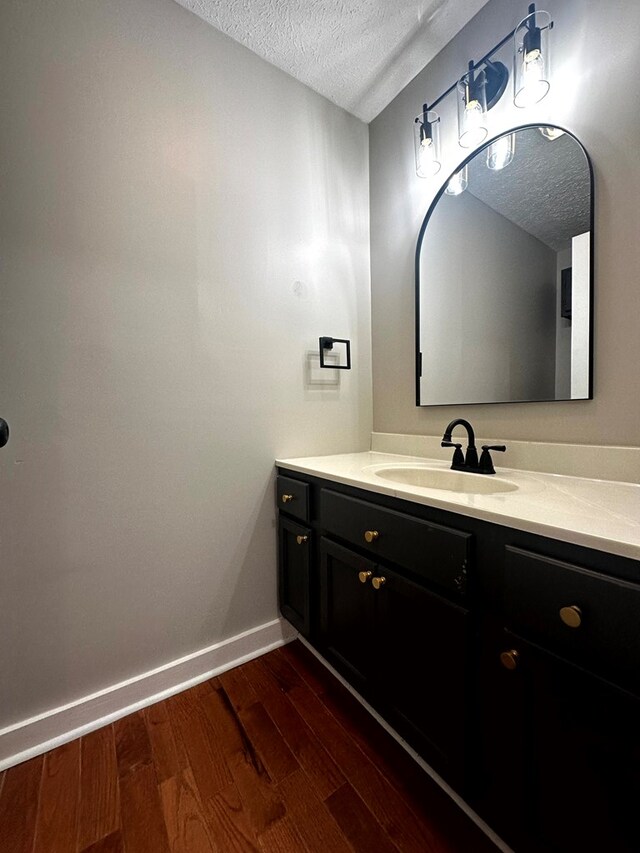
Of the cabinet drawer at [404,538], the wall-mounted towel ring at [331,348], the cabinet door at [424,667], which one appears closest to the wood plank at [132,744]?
the cabinet door at [424,667]

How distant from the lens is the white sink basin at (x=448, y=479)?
1.08m

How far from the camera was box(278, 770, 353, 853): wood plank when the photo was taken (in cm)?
80

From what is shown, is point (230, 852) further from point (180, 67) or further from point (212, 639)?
point (180, 67)

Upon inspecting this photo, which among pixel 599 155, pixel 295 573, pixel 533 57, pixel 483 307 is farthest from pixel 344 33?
pixel 295 573

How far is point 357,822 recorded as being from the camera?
844 mm

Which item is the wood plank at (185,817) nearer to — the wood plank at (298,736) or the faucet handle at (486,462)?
the wood plank at (298,736)

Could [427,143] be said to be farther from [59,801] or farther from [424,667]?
[59,801]

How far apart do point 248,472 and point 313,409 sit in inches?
16.5

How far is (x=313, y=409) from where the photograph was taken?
5.24 feet

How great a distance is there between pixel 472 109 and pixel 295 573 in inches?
73.8

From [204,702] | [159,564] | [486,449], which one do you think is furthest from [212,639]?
[486,449]

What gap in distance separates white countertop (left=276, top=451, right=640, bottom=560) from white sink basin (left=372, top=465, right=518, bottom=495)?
20 millimetres

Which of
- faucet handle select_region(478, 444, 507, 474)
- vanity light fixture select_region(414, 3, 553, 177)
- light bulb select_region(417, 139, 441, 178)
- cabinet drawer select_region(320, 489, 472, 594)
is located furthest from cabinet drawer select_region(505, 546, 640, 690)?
light bulb select_region(417, 139, 441, 178)

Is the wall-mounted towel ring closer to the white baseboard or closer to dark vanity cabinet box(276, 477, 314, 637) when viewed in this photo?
dark vanity cabinet box(276, 477, 314, 637)
